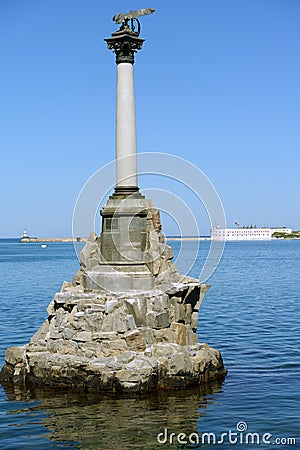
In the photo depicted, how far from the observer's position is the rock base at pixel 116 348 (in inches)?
594

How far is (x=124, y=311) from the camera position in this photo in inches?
641

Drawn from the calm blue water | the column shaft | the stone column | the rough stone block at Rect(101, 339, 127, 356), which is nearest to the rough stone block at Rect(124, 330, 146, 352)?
the rough stone block at Rect(101, 339, 127, 356)

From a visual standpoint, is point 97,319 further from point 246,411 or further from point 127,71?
point 127,71

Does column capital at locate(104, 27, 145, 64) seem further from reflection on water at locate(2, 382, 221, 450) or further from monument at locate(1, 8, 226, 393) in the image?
reflection on water at locate(2, 382, 221, 450)

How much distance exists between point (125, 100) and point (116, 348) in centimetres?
638

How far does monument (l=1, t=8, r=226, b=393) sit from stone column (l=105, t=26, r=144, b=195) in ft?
0.08

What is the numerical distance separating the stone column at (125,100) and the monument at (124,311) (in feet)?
0.08

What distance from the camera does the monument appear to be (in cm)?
1528

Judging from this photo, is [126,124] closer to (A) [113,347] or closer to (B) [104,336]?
(B) [104,336]

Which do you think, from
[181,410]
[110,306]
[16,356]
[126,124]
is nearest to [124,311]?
[110,306]

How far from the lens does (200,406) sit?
1421 cm

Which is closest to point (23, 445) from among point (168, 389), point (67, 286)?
point (168, 389)

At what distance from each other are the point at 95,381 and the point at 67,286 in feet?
13.1

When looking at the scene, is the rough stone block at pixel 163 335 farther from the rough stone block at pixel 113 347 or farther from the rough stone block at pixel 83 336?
the rough stone block at pixel 83 336
